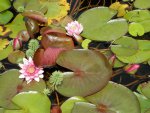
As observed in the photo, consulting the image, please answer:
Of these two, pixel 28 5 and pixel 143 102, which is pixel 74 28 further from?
pixel 143 102

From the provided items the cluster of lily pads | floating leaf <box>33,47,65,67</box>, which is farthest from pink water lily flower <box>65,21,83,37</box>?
floating leaf <box>33,47,65,67</box>

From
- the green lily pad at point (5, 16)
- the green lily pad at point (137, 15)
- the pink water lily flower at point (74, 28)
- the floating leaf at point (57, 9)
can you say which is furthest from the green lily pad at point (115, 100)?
the green lily pad at point (5, 16)

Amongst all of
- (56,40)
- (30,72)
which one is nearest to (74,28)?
(56,40)

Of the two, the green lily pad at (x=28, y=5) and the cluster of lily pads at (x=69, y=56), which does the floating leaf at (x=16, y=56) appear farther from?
the green lily pad at (x=28, y=5)

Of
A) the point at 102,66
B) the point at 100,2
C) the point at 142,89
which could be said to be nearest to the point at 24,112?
the point at 102,66

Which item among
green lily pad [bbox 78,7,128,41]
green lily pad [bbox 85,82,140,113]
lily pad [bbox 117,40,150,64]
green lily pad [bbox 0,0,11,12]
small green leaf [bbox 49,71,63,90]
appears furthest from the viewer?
green lily pad [bbox 0,0,11,12]

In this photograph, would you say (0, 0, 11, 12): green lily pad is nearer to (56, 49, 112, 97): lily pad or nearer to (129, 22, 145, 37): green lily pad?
(56, 49, 112, 97): lily pad
